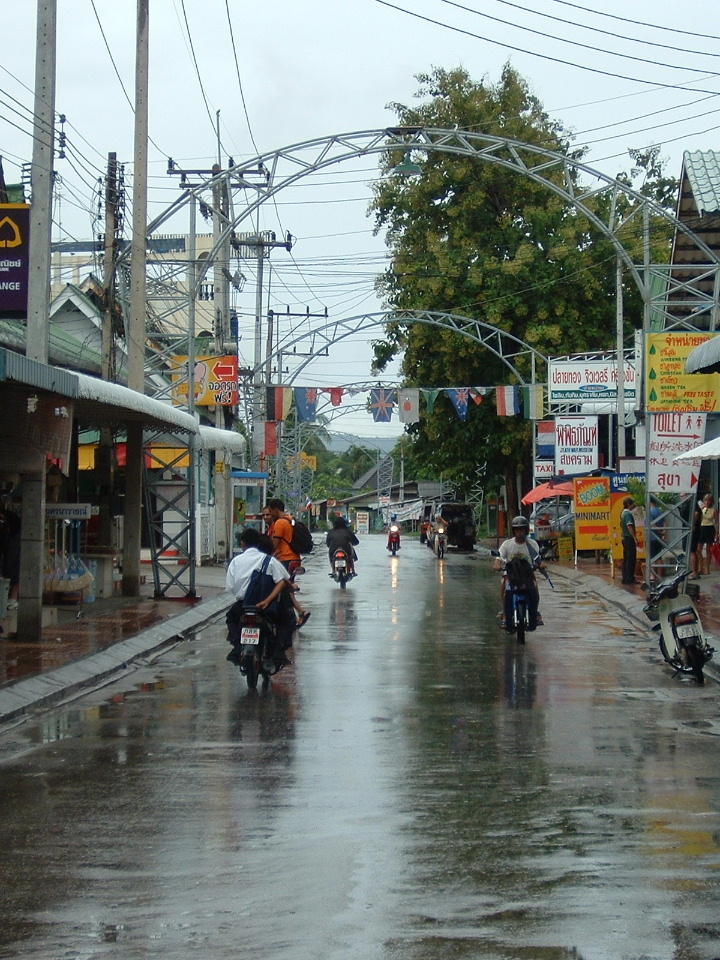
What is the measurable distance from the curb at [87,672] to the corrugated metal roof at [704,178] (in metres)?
13.0

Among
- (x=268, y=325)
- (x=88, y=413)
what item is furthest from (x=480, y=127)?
(x=88, y=413)

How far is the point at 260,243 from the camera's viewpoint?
4838 cm

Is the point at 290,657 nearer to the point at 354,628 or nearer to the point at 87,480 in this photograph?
the point at 354,628

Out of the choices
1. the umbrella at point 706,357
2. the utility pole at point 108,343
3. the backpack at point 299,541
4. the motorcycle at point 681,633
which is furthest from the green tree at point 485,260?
the motorcycle at point 681,633

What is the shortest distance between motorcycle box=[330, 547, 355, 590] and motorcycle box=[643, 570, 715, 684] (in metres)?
15.3

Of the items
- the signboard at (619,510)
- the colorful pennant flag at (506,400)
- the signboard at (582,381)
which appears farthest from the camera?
the colorful pennant flag at (506,400)

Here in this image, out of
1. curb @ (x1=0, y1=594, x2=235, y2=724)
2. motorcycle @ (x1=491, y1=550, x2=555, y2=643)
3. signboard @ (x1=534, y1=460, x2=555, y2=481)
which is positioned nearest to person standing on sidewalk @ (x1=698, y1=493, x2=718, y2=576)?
motorcycle @ (x1=491, y1=550, x2=555, y2=643)

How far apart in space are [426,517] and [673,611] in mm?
66994

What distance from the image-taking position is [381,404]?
4666cm

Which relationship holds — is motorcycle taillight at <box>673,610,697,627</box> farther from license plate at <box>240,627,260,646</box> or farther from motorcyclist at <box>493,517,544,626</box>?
license plate at <box>240,627,260,646</box>

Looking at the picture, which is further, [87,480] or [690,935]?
[87,480]

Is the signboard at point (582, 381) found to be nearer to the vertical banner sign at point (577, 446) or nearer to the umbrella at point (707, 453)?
the vertical banner sign at point (577, 446)

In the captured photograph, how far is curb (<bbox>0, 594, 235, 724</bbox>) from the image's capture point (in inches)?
488

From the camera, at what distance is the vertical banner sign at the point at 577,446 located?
3853cm
